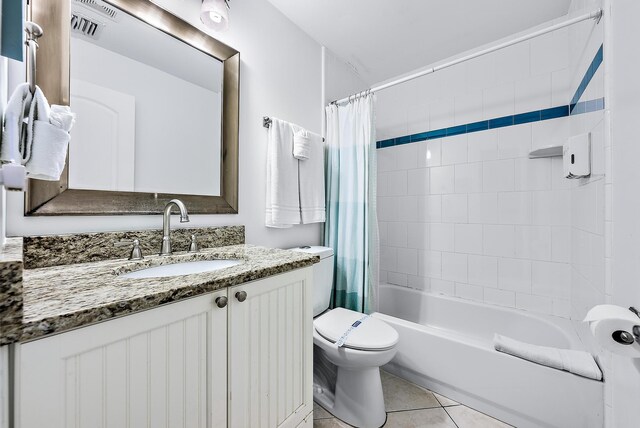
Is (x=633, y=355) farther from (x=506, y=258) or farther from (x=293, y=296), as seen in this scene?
(x=506, y=258)

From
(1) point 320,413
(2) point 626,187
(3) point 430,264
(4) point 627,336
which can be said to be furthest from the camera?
(3) point 430,264

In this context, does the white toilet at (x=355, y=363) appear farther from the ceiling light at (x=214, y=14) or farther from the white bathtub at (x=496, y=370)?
the ceiling light at (x=214, y=14)

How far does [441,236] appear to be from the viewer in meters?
2.23

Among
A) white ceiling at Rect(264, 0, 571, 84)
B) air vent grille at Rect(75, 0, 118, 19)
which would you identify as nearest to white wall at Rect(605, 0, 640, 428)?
white ceiling at Rect(264, 0, 571, 84)

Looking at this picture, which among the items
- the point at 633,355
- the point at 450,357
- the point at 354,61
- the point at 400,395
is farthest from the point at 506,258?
the point at 354,61

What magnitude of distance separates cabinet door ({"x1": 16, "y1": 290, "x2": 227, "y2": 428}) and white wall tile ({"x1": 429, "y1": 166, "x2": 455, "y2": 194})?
1.98 metres

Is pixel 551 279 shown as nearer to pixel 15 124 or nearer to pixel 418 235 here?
pixel 418 235

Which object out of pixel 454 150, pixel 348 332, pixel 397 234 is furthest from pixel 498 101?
pixel 348 332


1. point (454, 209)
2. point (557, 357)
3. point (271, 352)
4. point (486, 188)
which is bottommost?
point (557, 357)

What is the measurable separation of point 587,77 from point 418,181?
3.90ft

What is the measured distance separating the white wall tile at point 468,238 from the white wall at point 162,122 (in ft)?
5.97

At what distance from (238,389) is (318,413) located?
84cm

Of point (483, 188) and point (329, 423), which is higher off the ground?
point (483, 188)

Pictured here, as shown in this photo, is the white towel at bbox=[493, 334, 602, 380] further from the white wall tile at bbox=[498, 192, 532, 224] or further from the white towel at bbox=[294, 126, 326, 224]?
the white towel at bbox=[294, 126, 326, 224]
